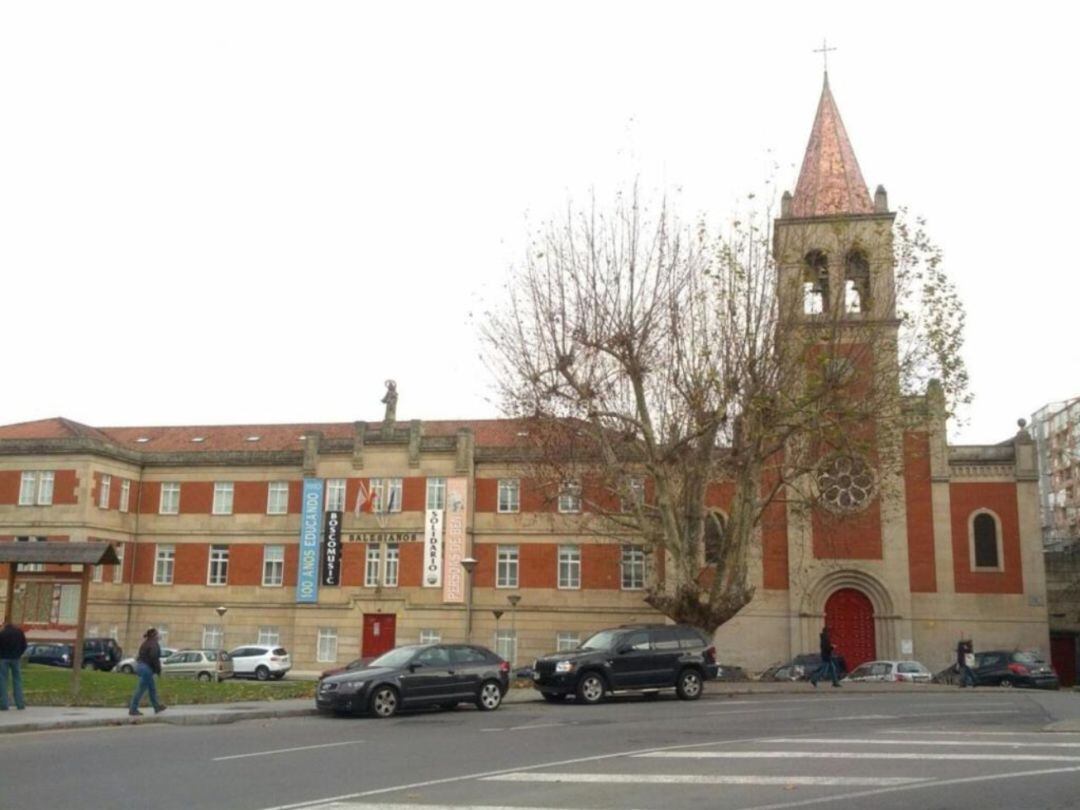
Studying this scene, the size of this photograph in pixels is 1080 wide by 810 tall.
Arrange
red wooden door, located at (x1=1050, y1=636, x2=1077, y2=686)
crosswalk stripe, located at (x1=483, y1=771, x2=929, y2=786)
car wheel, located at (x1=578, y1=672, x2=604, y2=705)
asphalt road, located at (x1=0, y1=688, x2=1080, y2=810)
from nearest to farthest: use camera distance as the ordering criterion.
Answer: asphalt road, located at (x1=0, y1=688, x2=1080, y2=810), crosswalk stripe, located at (x1=483, y1=771, x2=929, y2=786), car wheel, located at (x1=578, y1=672, x2=604, y2=705), red wooden door, located at (x1=1050, y1=636, x2=1077, y2=686)

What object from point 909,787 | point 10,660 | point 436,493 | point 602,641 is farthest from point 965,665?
point 10,660

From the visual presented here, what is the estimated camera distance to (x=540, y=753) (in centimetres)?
1324

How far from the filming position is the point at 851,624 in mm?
39219

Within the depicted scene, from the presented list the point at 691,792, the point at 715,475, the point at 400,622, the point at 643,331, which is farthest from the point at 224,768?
the point at 400,622

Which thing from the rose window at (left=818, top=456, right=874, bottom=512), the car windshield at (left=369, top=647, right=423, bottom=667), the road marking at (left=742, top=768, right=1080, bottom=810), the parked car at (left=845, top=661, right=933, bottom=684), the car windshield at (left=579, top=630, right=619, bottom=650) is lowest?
the parked car at (left=845, top=661, right=933, bottom=684)

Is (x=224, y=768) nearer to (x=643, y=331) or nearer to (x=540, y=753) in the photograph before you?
(x=540, y=753)

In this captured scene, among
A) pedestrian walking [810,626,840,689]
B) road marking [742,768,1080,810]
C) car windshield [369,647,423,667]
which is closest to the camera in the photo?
road marking [742,768,1080,810]

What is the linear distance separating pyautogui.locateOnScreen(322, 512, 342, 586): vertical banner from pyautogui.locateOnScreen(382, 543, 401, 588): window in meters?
2.13

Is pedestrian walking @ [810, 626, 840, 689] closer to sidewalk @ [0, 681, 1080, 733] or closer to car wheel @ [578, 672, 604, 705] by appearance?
sidewalk @ [0, 681, 1080, 733]

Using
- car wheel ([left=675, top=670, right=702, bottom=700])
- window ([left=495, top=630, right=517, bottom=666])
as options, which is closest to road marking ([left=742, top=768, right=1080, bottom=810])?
car wheel ([left=675, top=670, right=702, bottom=700])

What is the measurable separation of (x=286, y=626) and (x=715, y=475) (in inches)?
944

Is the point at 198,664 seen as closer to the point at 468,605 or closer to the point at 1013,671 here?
the point at 468,605

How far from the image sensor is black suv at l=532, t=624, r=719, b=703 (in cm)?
2228

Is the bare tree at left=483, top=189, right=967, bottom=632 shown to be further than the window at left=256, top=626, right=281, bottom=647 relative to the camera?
No
